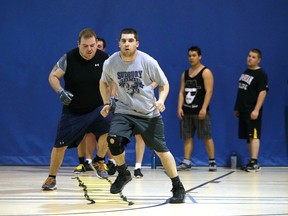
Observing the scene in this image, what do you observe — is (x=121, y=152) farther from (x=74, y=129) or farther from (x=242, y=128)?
(x=242, y=128)

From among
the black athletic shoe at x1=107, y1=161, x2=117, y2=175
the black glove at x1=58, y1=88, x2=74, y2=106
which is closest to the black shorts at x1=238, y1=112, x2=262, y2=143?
the black athletic shoe at x1=107, y1=161, x2=117, y2=175

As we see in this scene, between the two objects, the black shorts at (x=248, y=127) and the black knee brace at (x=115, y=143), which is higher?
the black knee brace at (x=115, y=143)

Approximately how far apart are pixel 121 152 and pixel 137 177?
2.76 meters

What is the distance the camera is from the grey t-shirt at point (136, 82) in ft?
18.9

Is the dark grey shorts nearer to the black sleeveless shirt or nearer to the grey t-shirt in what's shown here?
the black sleeveless shirt

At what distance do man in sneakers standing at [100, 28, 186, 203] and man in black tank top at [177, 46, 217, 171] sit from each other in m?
4.29

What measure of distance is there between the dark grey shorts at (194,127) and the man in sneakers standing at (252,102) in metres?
0.55

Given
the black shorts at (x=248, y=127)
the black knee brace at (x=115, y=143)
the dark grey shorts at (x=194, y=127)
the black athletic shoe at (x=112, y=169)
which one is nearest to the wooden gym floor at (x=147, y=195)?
Result: the black athletic shoe at (x=112, y=169)

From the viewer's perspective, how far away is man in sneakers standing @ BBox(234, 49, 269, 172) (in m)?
10.0

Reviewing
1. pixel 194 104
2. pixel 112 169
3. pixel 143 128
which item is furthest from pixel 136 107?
pixel 194 104

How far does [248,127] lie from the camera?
10102 millimetres

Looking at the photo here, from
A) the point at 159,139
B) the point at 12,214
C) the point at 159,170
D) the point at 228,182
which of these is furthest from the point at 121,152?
the point at 159,170

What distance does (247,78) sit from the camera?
1020 cm

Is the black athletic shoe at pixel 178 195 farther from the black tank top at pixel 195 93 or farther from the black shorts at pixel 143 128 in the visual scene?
the black tank top at pixel 195 93
